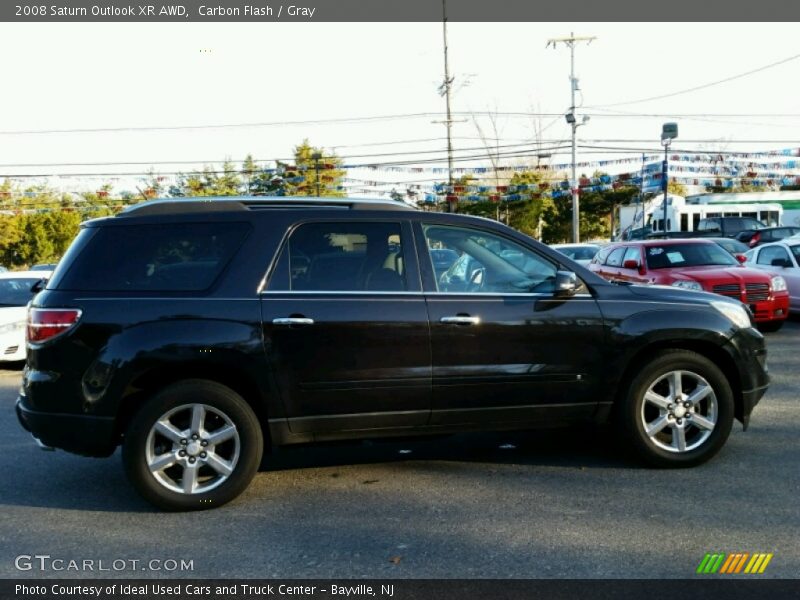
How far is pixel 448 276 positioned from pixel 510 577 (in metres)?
2.17

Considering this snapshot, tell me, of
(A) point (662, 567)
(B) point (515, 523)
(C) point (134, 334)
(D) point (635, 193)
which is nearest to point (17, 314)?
(C) point (134, 334)

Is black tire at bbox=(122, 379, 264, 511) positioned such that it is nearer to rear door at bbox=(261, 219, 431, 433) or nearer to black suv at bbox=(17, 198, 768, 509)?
black suv at bbox=(17, 198, 768, 509)

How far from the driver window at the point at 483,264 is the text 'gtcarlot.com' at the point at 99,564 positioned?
8.00ft

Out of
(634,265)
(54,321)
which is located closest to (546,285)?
(54,321)

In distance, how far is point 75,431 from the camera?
15.8 ft

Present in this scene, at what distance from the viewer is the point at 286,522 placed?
4.66m

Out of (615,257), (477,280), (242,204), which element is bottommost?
(615,257)

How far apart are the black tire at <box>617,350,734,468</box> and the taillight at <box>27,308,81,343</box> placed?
375 cm

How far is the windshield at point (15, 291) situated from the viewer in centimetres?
1205

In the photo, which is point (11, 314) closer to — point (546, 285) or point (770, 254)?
point (546, 285)

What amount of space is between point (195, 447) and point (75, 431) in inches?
29.5

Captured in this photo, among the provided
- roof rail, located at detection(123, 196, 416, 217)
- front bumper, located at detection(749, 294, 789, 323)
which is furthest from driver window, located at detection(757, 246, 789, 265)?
roof rail, located at detection(123, 196, 416, 217)

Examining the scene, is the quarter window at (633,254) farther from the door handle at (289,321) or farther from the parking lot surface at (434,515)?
the door handle at (289,321)

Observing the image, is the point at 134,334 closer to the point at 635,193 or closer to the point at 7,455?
the point at 7,455
